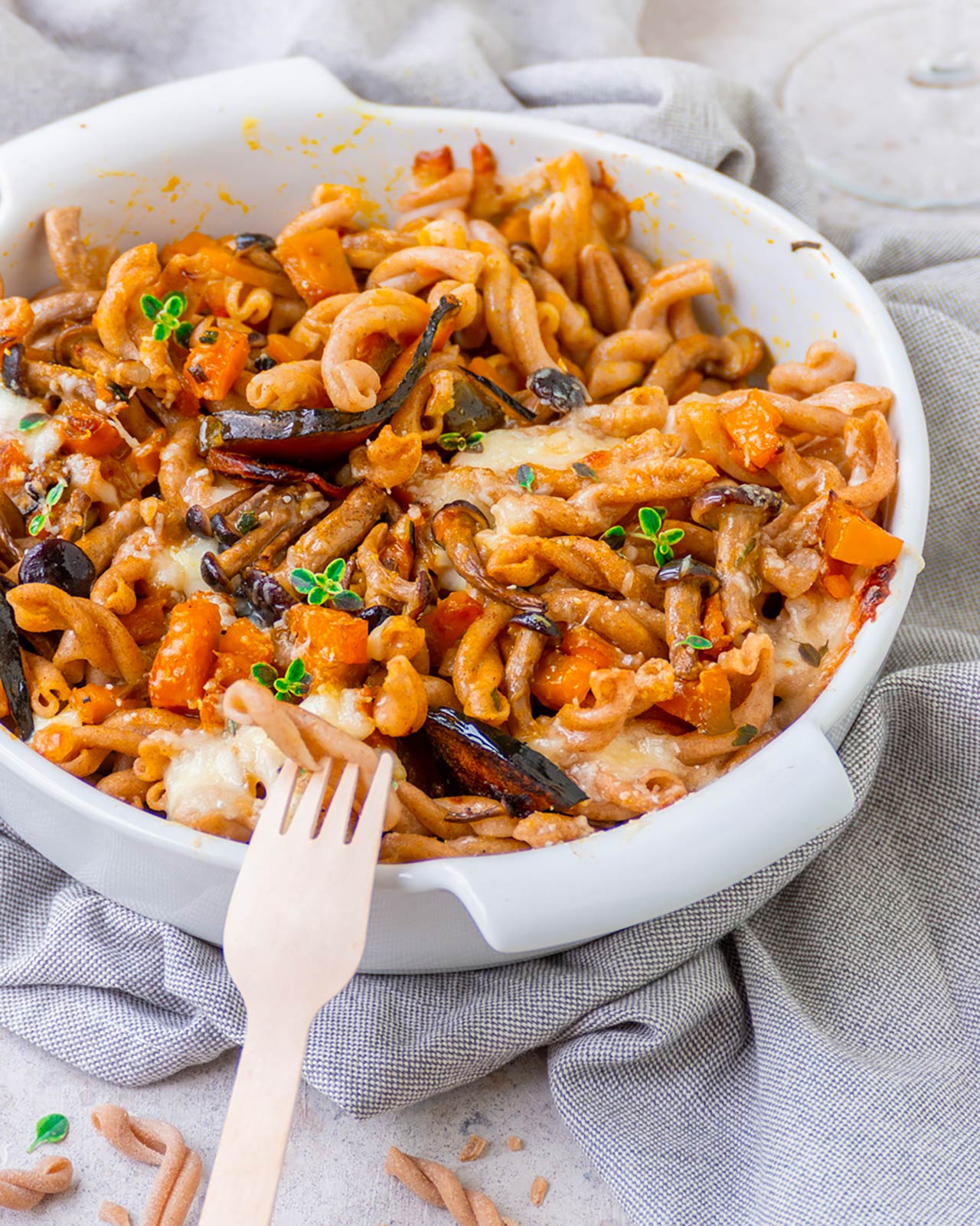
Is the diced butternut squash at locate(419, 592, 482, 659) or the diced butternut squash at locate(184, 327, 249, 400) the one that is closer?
the diced butternut squash at locate(419, 592, 482, 659)

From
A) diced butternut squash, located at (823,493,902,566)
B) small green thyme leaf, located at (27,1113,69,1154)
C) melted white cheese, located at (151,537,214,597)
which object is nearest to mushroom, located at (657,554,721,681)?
diced butternut squash, located at (823,493,902,566)

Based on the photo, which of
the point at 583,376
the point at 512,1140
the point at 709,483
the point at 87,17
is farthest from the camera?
the point at 87,17

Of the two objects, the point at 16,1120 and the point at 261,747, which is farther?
the point at 16,1120

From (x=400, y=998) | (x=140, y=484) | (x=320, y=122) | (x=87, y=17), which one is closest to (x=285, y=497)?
(x=140, y=484)

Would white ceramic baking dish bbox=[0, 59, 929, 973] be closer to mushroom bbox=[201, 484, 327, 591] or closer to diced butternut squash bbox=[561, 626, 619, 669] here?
diced butternut squash bbox=[561, 626, 619, 669]

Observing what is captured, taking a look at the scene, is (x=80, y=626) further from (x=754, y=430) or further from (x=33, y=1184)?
(x=754, y=430)

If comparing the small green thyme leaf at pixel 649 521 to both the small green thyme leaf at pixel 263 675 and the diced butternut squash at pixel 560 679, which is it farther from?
the small green thyme leaf at pixel 263 675

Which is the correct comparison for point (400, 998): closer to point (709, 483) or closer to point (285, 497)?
point (285, 497)
